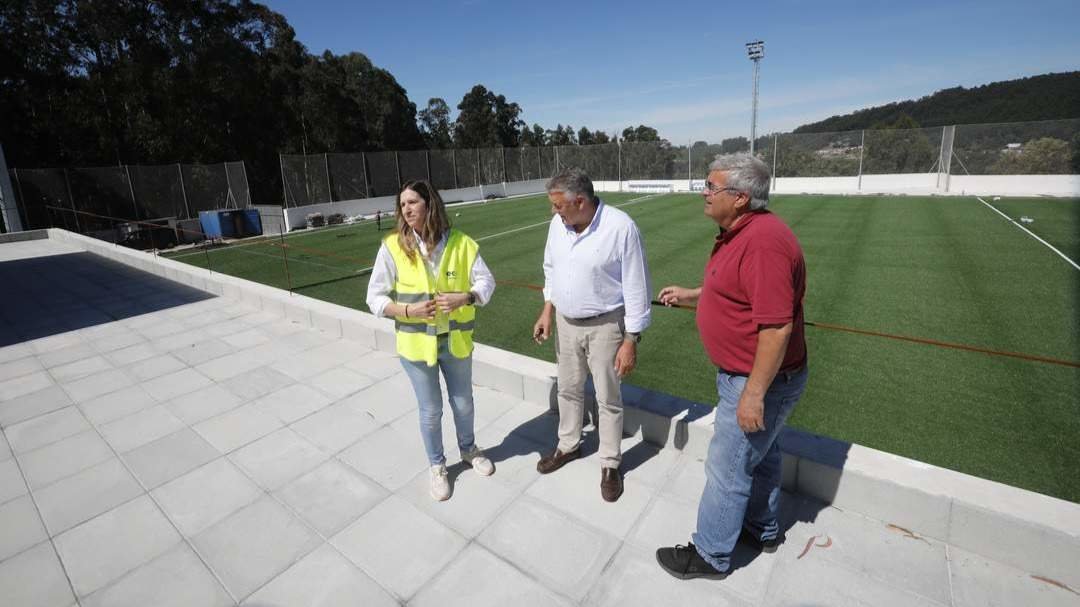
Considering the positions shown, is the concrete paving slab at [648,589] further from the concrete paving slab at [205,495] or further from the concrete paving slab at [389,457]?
the concrete paving slab at [205,495]

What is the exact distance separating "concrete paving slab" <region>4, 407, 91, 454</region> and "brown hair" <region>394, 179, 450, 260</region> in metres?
3.39

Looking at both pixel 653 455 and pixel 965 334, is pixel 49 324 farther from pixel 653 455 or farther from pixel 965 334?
pixel 965 334

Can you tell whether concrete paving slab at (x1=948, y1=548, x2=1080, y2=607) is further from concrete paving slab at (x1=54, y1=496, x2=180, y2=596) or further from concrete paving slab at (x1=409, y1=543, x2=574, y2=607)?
concrete paving slab at (x1=54, y1=496, x2=180, y2=596)

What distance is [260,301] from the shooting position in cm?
705

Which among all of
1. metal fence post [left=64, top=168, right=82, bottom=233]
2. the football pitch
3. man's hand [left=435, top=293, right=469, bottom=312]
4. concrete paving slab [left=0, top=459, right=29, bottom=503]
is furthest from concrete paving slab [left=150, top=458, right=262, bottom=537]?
metal fence post [left=64, top=168, right=82, bottom=233]

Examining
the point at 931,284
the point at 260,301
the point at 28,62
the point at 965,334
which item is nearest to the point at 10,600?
the point at 260,301

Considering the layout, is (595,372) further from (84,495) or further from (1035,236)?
(1035,236)

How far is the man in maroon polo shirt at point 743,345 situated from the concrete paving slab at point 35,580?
2.88 metres

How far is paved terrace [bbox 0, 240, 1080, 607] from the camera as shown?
91.0 inches

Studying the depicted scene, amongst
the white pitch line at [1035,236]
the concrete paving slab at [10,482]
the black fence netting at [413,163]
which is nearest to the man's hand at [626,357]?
the concrete paving slab at [10,482]

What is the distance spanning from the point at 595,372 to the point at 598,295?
475 mm

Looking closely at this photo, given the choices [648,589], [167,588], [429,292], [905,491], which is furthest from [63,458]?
[905,491]

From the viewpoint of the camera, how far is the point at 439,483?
2.99 meters

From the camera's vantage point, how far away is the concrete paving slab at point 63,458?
335 centimetres
